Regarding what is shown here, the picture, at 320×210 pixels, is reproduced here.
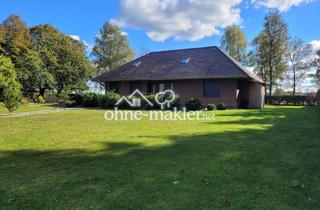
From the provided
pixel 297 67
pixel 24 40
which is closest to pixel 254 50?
pixel 297 67

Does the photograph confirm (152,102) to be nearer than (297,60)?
Yes

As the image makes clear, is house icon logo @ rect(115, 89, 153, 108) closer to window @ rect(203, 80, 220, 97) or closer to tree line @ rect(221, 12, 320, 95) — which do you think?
window @ rect(203, 80, 220, 97)

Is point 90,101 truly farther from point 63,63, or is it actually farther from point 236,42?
point 236,42

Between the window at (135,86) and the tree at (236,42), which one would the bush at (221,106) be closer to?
the window at (135,86)

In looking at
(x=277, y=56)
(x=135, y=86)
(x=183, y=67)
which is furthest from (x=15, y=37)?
(x=277, y=56)

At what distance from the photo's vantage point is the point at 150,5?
90.7 ft

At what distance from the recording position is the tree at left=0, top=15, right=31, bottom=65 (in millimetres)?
32844

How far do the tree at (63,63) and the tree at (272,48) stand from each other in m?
24.1

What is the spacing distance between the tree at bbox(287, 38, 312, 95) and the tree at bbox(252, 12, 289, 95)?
232 cm

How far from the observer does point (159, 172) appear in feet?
15.3

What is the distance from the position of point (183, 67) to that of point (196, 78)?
7.81 ft

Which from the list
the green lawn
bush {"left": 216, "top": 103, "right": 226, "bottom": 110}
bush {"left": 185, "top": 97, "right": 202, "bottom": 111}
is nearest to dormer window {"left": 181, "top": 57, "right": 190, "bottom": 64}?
bush {"left": 216, "top": 103, "right": 226, "bottom": 110}

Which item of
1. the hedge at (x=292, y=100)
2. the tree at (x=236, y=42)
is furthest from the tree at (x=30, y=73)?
the tree at (x=236, y=42)

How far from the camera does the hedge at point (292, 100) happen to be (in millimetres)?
31891
